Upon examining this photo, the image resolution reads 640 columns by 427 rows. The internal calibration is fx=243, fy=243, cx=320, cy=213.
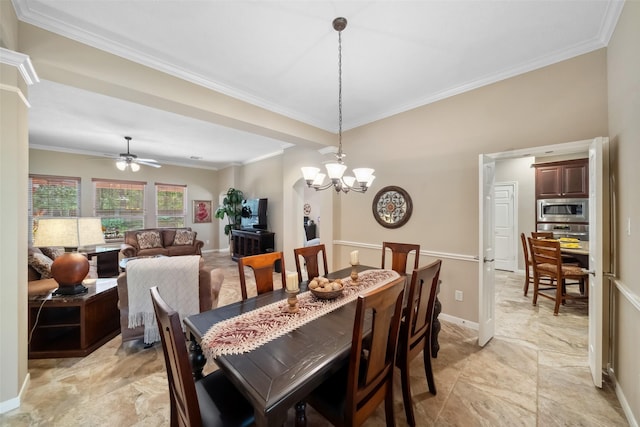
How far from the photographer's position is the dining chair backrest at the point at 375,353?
1.13m

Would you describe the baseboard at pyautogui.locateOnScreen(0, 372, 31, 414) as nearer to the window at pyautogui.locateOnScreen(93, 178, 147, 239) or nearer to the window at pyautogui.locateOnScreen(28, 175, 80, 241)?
the window at pyautogui.locateOnScreen(28, 175, 80, 241)

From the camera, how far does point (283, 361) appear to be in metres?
1.15

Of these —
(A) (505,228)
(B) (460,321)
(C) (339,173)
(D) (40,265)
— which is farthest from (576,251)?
(D) (40,265)

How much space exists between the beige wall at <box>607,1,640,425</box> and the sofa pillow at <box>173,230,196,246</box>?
7.12m

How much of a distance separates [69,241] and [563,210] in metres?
7.61

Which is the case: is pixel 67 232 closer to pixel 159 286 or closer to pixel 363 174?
pixel 159 286

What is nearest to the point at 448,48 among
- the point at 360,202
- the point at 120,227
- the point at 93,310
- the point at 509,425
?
the point at 360,202

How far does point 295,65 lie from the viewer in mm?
2479

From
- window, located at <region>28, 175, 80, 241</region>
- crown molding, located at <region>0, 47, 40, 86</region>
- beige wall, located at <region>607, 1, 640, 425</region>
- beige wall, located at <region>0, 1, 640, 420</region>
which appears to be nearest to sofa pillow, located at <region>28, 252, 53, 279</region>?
beige wall, located at <region>0, 1, 640, 420</region>

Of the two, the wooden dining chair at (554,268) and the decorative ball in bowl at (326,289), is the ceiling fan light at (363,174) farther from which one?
the wooden dining chair at (554,268)

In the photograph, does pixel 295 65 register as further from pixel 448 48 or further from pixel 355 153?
pixel 355 153

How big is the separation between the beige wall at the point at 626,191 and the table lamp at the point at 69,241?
4285mm

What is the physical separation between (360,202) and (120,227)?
21.5ft

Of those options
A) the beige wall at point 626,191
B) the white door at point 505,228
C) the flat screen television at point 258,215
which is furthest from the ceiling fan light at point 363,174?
the white door at point 505,228
